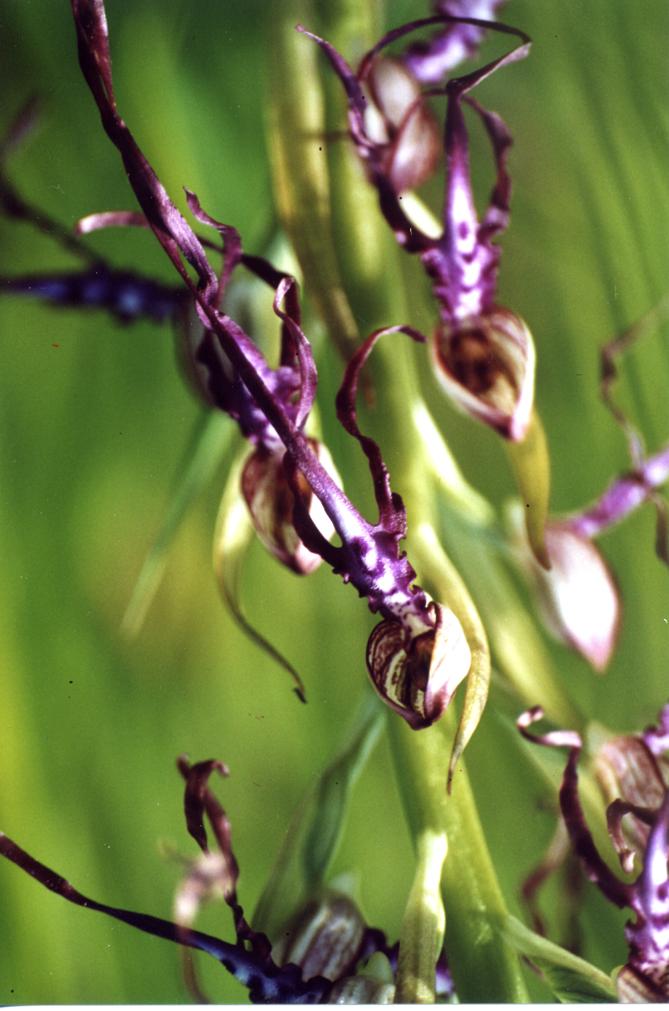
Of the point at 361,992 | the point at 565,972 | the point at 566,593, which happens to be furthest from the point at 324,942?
the point at 566,593

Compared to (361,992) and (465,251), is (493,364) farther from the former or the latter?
(361,992)

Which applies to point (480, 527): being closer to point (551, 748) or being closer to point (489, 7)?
point (551, 748)

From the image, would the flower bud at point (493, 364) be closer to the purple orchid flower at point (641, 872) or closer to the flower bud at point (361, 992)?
the purple orchid flower at point (641, 872)

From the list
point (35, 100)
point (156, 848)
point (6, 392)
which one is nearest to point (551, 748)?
point (156, 848)

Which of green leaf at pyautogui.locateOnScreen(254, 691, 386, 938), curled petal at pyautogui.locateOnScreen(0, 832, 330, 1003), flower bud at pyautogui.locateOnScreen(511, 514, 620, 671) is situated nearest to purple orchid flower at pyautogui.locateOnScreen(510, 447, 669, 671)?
flower bud at pyautogui.locateOnScreen(511, 514, 620, 671)

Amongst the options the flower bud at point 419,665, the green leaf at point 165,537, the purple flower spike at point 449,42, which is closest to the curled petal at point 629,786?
the flower bud at point 419,665

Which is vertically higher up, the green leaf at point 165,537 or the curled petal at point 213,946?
the green leaf at point 165,537
